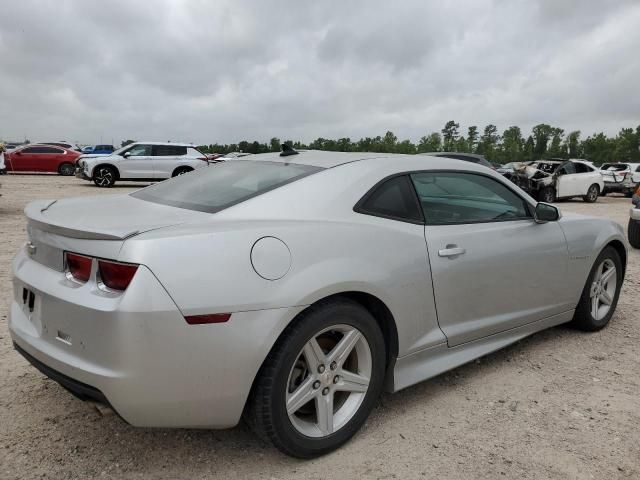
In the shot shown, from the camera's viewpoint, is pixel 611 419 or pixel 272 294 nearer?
pixel 272 294

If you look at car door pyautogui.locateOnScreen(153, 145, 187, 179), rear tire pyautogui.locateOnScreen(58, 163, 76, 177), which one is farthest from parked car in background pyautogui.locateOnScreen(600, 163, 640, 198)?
rear tire pyautogui.locateOnScreen(58, 163, 76, 177)

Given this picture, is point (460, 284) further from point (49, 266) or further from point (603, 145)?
point (603, 145)

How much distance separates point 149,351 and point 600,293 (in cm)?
359

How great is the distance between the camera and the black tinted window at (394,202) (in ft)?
Result: 8.68

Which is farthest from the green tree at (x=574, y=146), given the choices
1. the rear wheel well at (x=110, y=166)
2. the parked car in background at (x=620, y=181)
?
the rear wheel well at (x=110, y=166)

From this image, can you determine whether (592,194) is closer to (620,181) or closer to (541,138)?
(620,181)

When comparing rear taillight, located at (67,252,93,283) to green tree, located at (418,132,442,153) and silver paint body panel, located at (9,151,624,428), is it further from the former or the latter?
green tree, located at (418,132,442,153)

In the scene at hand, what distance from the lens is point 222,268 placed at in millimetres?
2020

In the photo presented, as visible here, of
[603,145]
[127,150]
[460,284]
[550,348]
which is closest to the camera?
[460,284]

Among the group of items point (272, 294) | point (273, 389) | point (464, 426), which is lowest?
point (464, 426)

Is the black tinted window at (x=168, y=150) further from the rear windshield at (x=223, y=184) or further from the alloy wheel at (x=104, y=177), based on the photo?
the rear windshield at (x=223, y=184)

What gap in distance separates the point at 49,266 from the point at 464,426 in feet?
6.98

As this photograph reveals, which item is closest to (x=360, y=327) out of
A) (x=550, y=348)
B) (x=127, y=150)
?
(x=550, y=348)

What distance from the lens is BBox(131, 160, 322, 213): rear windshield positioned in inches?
100
